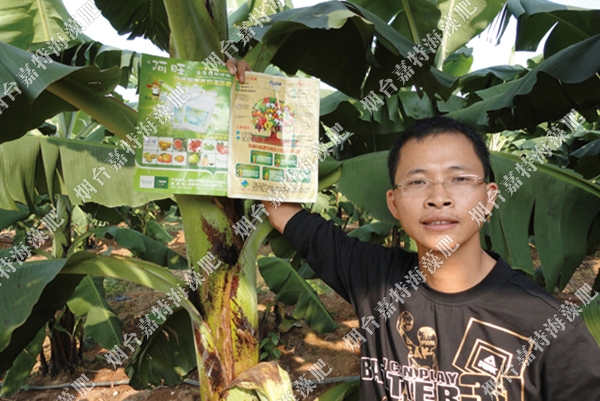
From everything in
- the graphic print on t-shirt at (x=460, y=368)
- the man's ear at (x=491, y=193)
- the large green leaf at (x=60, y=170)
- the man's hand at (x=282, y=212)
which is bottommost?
the graphic print on t-shirt at (x=460, y=368)

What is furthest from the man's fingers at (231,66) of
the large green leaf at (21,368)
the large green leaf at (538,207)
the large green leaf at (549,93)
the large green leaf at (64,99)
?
the large green leaf at (21,368)

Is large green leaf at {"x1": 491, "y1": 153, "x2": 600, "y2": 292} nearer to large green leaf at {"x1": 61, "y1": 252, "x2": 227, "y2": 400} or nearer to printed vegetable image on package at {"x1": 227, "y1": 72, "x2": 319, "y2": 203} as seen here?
printed vegetable image on package at {"x1": 227, "y1": 72, "x2": 319, "y2": 203}

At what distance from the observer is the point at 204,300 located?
3.89 feet

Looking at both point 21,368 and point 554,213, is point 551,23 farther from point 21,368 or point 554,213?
point 21,368

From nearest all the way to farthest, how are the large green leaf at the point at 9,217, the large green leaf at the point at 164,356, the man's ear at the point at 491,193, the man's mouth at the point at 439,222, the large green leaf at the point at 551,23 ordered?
the man's mouth at the point at 439,222, the man's ear at the point at 491,193, the large green leaf at the point at 164,356, the large green leaf at the point at 551,23, the large green leaf at the point at 9,217

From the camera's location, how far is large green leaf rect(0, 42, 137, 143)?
96 centimetres

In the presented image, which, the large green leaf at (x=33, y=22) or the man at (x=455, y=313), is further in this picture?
the large green leaf at (x=33, y=22)

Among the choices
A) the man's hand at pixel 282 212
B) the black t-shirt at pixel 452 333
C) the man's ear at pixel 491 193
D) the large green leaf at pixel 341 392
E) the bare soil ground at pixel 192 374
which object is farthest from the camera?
the bare soil ground at pixel 192 374

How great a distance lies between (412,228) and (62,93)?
1.10 metres

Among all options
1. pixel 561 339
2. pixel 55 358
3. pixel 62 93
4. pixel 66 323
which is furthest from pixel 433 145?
pixel 55 358

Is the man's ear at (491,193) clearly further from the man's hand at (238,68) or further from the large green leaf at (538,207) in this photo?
the man's hand at (238,68)

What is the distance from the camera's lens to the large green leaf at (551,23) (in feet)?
6.41

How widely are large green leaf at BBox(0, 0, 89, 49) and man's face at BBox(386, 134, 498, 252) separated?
97.1 inches

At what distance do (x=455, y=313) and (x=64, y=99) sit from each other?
130cm
